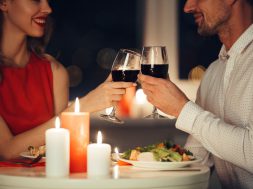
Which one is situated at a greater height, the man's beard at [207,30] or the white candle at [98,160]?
the man's beard at [207,30]

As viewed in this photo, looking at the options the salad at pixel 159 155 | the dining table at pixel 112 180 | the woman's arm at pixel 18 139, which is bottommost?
the woman's arm at pixel 18 139

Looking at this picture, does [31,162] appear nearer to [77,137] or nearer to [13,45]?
[77,137]

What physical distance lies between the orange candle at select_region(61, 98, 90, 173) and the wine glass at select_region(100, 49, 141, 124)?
0.33 metres

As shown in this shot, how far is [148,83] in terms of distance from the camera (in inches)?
74.8

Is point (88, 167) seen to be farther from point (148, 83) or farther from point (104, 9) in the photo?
point (104, 9)

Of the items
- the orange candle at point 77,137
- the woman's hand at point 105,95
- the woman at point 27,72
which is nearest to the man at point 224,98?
the woman's hand at point 105,95

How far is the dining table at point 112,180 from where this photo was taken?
4.85 ft

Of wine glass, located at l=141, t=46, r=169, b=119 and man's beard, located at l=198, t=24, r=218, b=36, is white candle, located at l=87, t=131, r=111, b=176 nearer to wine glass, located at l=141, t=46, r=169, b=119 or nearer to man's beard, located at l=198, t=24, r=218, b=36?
wine glass, located at l=141, t=46, r=169, b=119

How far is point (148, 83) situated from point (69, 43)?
240cm

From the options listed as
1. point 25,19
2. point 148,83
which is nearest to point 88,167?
point 148,83

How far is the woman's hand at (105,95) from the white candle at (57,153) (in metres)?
0.49

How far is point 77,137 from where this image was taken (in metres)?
1.66

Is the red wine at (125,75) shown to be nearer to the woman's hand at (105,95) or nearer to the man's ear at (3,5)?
the woman's hand at (105,95)

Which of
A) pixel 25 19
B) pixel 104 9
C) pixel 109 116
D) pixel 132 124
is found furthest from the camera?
pixel 104 9
